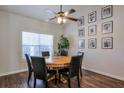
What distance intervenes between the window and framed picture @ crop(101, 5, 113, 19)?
9.65ft

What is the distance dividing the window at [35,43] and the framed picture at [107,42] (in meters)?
2.87

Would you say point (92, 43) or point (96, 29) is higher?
point (96, 29)

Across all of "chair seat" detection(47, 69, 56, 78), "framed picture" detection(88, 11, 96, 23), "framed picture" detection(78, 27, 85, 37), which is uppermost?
"framed picture" detection(88, 11, 96, 23)

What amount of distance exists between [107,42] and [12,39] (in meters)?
3.71

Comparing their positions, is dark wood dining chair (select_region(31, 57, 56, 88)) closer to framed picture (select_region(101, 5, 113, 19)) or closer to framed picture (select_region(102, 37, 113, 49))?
framed picture (select_region(102, 37, 113, 49))

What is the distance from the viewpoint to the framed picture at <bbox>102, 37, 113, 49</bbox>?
4.04m

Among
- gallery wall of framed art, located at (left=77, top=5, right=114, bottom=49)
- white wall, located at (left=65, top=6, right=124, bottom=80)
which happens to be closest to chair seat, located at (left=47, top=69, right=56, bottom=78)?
white wall, located at (left=65, top=6, right=124, bottom=80)

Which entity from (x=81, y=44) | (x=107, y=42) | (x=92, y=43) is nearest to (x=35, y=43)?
(x=81, y=44)

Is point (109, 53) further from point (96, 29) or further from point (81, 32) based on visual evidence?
point (81, 32)

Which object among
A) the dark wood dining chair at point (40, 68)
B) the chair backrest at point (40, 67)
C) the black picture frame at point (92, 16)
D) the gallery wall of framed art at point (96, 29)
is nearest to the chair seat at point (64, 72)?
the dark wood dining chair at point (40, 68)

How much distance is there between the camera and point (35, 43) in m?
5.68
